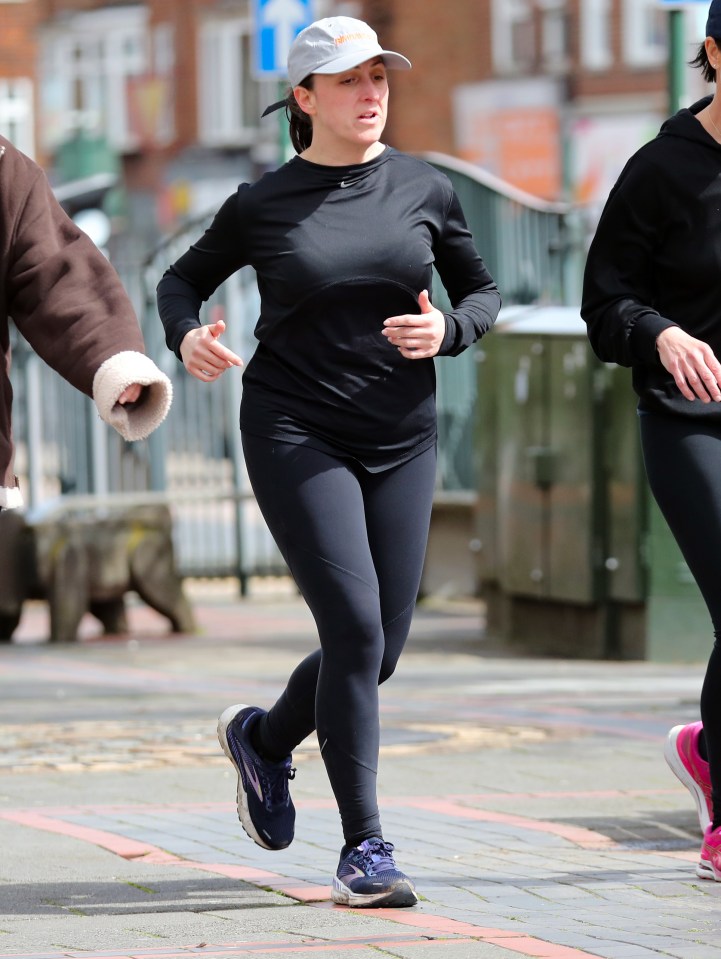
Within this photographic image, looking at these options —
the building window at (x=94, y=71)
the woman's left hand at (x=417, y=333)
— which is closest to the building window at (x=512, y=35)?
the building window at (x=94, y=71)

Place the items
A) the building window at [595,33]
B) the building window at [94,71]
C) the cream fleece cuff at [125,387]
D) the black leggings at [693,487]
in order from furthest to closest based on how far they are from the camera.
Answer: the building window at [94,71] < the building window at [595,33] < the black leggings at [693,487] < the cream fleece cuff at [125,387]

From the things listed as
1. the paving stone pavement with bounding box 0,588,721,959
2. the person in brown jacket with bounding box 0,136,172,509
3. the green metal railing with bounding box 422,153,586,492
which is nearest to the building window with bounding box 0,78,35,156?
the green metal railing with bounding box 422,153,586,492

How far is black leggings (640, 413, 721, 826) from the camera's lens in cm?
498

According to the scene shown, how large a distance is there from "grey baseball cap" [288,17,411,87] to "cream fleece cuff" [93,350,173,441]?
1.04m

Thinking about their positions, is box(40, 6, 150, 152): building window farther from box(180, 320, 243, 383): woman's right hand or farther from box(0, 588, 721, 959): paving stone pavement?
box(180, 320, 243, 383): woman's right hand

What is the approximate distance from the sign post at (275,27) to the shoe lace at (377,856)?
769 centimetres

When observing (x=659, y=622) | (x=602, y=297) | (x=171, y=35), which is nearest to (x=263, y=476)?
(x=602, y=297)

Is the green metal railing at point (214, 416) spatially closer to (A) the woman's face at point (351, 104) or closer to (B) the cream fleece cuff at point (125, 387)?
(A) the woman's face at point (351, 104)

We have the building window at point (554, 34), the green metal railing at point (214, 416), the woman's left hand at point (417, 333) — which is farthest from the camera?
the building window at point (554, 34)

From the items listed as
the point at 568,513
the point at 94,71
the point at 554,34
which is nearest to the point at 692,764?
the point at 568,513

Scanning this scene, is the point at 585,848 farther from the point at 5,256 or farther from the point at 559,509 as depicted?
the point at 559,509

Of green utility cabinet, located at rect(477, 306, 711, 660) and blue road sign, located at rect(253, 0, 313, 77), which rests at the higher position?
blue road sign, located at rect(253, 0, 313, 77)

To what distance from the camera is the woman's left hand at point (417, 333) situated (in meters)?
4.68

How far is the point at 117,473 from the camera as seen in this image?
13.4m
